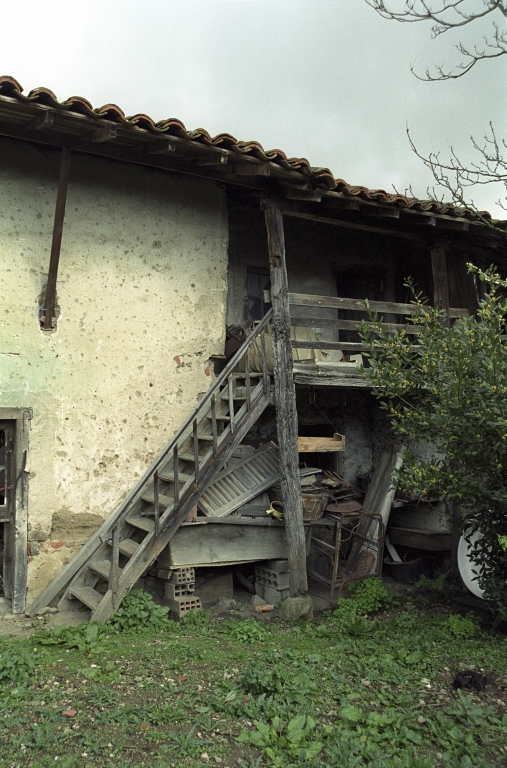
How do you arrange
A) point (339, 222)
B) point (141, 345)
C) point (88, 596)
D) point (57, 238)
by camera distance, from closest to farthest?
point (88, 596), point (57, 238), point (141, 345), point (339, 222)

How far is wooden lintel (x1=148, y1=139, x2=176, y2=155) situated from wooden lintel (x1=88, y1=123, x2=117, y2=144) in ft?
1.91

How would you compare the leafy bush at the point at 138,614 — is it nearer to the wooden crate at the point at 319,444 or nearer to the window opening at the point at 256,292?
the wooden crate at the point at 319,444

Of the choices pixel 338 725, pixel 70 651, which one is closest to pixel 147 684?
pixel 70 651

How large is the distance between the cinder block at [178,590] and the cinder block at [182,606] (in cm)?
6

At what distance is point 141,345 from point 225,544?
253 cm

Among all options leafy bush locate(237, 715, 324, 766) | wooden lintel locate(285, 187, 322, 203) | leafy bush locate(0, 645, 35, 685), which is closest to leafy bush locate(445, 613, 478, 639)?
Answer: leafy bush locate(237, 715, 324, 766)

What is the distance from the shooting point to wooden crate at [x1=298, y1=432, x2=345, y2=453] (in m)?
7.88

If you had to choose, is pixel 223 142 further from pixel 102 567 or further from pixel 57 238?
pixel 102 567

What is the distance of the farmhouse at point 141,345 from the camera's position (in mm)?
6488

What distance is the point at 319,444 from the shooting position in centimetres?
804

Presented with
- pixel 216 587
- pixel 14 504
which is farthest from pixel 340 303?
pixel 14 504

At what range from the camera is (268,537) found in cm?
752

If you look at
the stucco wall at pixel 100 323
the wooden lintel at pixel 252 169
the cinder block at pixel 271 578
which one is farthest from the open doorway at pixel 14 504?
the wooden lintel at pixel 252 169

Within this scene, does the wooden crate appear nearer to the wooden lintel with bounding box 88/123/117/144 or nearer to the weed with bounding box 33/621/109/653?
the weed with bounding box 33/621/109/653
